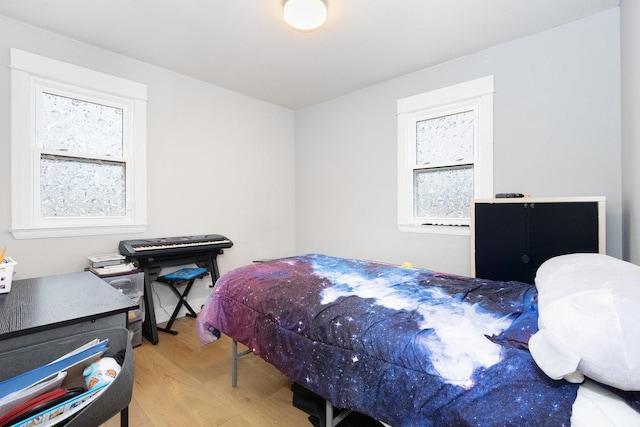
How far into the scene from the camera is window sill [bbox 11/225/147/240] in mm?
2408

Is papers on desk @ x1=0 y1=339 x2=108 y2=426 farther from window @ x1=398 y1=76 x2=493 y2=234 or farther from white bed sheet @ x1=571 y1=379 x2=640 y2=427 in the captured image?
window @ x1=398 y1=76 x2=493 y2=234

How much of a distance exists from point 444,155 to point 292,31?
74.1 inches

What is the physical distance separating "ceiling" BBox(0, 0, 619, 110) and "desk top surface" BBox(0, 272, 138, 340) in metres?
1.99

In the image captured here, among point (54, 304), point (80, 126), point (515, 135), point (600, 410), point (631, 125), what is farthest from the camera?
point (80, 126)

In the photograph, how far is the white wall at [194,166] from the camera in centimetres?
245

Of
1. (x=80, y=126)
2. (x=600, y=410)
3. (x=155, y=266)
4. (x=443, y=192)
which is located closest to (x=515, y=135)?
(x=443, y=192)

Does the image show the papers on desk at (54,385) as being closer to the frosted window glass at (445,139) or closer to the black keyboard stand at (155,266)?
the black keyboard stand at (155,266)

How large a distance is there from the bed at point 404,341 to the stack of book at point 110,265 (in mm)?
1149

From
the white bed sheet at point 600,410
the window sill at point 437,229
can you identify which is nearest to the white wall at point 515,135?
the window sill at point 437,229

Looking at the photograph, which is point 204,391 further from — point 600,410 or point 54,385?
point 600,410

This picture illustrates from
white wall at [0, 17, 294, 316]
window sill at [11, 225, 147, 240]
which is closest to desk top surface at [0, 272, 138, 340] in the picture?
window sill at [11, 225, 147, 240]

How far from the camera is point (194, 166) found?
339 centimetres

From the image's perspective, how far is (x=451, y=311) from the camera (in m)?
1.29

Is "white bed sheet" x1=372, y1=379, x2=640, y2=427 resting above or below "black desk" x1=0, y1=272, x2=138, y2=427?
below
